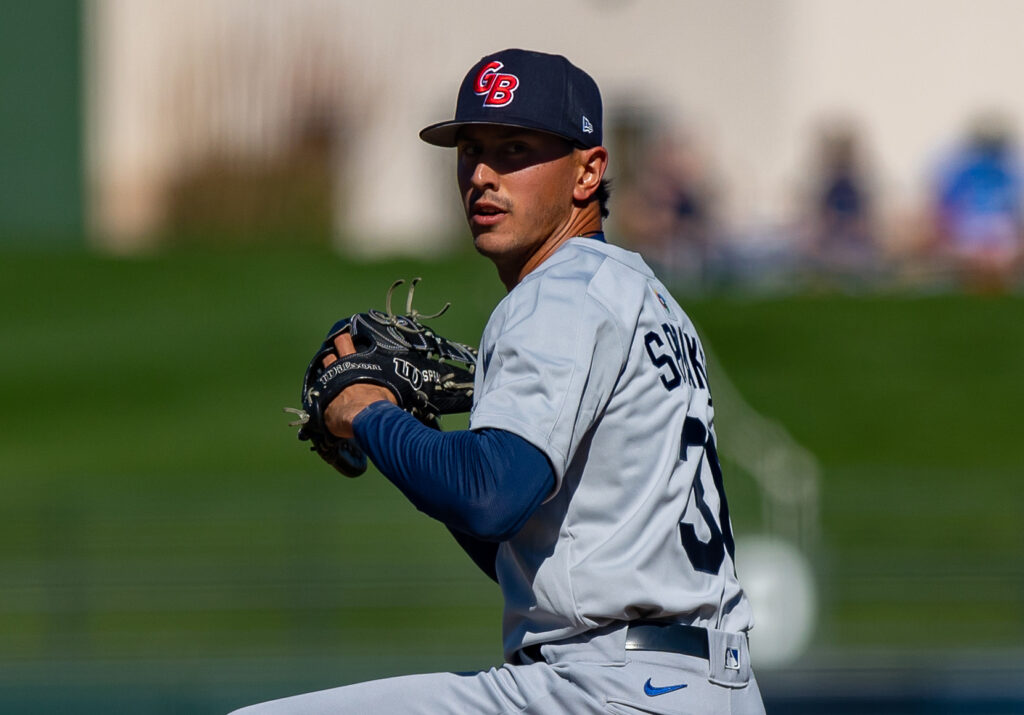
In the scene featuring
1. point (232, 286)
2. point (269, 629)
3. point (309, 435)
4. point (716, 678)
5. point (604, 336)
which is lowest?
point (269, 629)

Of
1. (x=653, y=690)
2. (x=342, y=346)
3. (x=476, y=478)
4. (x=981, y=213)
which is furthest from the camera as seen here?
(x=981, y=213)

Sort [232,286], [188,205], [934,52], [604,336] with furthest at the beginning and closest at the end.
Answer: [934,52] → [188,205] → [232,286] → [604,336]

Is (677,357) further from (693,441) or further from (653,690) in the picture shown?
(653,690)

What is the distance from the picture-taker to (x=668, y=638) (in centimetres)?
305

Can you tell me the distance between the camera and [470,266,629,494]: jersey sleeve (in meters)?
2.91

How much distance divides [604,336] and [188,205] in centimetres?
1735

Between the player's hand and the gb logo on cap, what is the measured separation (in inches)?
22.9

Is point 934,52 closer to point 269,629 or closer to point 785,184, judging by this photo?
point 785,184

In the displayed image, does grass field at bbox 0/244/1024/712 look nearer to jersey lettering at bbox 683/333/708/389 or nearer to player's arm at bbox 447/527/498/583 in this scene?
player's arm at bbox 447/527/498/583

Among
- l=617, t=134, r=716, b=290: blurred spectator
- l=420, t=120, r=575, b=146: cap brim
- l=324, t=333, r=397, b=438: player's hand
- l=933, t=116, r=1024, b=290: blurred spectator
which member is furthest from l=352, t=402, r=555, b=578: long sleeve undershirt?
l=933, t=116, r=1024, b=290: blurred spectator

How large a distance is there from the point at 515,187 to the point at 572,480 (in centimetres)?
59

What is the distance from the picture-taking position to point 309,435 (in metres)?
3.43

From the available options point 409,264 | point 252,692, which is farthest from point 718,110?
point 252,692

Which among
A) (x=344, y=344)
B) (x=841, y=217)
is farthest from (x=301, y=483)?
(x=344, y=344)
